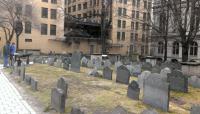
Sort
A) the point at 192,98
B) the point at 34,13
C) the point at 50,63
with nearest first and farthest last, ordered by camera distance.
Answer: the point at 192,98, the point at 50,63, the point at 34,13

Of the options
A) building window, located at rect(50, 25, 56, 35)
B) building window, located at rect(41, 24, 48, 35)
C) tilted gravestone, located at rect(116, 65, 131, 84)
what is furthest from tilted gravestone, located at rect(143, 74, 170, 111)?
building window, located at rect(50, 25, 56, 35)

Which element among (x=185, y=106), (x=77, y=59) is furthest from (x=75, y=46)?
(x=185, y=106)

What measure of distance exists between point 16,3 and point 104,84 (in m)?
34.1

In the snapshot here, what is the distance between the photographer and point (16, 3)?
1789 inches

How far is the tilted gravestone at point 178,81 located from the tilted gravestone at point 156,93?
2.95 metres

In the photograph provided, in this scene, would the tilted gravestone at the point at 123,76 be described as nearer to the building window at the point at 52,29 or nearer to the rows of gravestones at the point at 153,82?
the rows of gravestones at the point at 153,82

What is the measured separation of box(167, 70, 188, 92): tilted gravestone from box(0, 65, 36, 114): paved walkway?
20.3 ft

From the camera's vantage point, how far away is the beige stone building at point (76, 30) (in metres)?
59.8

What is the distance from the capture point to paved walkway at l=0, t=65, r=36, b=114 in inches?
374

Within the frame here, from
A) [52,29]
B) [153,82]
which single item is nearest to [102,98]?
[153,82]

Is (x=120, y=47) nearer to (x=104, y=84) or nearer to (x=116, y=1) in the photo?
(x=116, y=1)

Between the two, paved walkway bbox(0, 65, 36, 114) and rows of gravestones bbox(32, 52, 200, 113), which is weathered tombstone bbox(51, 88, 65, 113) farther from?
paved walkway bbox(0, 65, 36, 114)

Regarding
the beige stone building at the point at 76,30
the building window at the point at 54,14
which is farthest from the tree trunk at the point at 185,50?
the building window at the point at 54,14

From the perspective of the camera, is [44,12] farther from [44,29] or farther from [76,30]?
[76,30]
